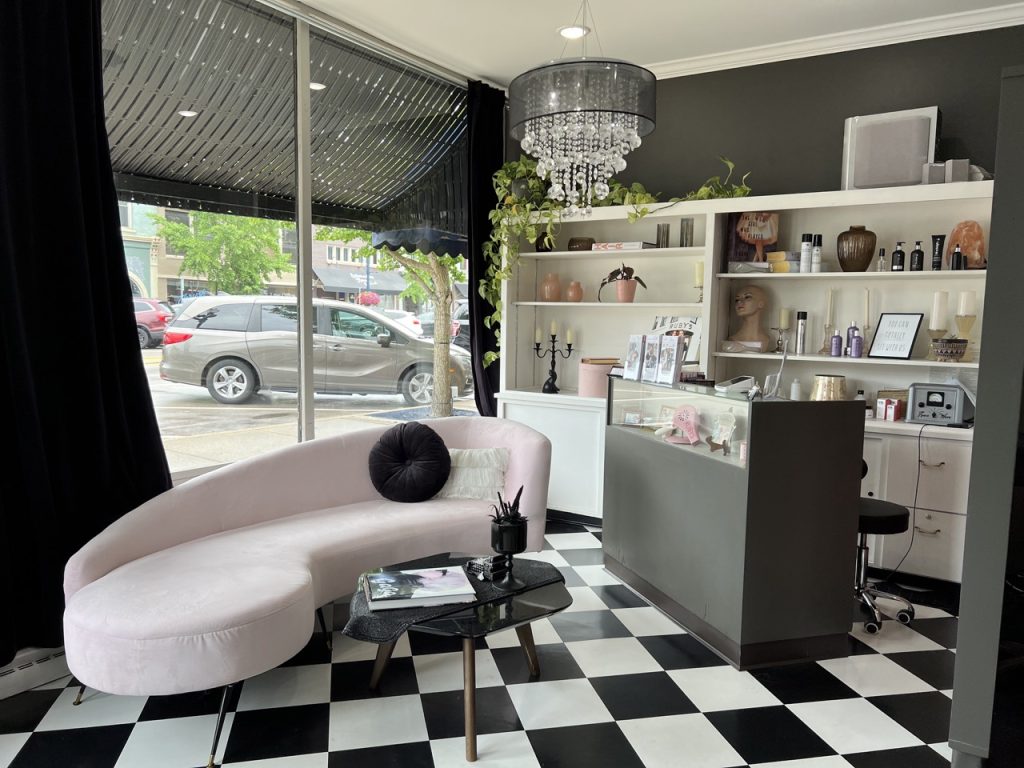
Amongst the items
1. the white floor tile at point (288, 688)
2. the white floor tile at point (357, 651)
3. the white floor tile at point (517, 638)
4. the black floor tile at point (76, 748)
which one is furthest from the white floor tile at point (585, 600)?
the black floor tile at point (76, 748)

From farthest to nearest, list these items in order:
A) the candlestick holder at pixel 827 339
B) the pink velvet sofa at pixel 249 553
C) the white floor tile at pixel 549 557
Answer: the candlestick holder at pixel 827 339
the white floor tile at pixel 549 557
the pink velvet sofa at pixel 249 553

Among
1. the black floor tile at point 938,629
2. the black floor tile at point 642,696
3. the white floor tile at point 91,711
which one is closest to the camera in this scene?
the white floor tile at point 91,711

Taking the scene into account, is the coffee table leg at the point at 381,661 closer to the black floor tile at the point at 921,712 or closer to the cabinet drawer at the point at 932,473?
the black floor tile at the point at 921,712

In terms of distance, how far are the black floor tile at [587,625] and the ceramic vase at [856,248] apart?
2316mm

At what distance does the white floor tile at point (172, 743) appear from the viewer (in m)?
2.22

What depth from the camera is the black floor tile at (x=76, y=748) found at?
2.21 m

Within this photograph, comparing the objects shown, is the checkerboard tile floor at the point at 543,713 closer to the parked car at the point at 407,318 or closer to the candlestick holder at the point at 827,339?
the candlestick holder at the point at 827,339

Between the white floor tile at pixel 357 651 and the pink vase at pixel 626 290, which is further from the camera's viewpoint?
the pink vase at pixel 626 290

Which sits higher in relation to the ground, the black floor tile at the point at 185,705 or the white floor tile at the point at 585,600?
the white floor tile at the point at 585,600

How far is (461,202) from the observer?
5.00 m

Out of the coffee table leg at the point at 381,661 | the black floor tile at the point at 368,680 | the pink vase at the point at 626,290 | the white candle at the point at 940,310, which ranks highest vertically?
the pink vase at the point at 626,290

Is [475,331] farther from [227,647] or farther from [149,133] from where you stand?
[227,647]

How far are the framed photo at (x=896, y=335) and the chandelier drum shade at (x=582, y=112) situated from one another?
1.84 m

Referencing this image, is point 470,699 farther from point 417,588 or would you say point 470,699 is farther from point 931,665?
point 931,665
